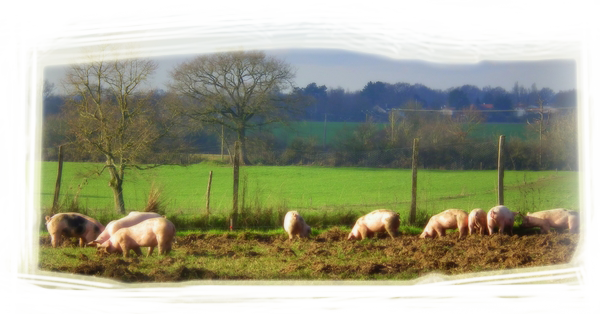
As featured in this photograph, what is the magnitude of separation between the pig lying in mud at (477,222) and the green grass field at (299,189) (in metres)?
1.23

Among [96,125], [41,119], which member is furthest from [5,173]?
[96,125]

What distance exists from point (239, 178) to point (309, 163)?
4.77 ft

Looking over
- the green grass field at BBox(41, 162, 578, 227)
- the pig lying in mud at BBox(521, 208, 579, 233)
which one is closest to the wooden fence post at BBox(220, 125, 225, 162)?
the green grass field at BBox(41, 162, 578, 227)

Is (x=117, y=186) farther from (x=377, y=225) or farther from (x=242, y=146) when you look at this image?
(x=377, y=225)

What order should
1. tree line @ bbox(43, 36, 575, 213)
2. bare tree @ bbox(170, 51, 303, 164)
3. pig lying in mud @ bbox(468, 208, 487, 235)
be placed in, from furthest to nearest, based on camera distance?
pig lying in mud @ bbox(468, 208, 487, 235) < tree line @ bbox(43, 36, 575, 213) < bare tree @ bbox(170, 51, 303, 164)

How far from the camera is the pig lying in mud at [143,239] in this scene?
7.39 meters

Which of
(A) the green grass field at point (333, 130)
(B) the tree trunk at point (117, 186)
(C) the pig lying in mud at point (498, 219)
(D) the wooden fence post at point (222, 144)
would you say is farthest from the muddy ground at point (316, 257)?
(B) the tree trunk at point (117, 186)

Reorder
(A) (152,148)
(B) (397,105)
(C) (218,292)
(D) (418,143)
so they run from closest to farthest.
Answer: (C) (218,292), (B) (397,105), (A) (152,148), (D) (418,143)

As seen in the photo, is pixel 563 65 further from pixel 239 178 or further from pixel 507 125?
pixel 239 178

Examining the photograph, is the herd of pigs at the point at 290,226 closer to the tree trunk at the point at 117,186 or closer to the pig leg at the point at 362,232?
the pig leg at the point at 362,232

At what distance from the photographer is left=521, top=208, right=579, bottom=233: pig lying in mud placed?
9125 millimetres

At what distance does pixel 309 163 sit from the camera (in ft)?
39.3

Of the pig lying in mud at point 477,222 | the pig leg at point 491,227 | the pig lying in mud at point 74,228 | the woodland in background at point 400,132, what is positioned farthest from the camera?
the pig lying in mud at point 477,222

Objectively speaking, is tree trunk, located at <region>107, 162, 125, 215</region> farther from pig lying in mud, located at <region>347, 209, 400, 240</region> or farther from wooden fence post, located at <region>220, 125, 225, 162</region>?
pig lying in mud, located at <region>347, 209, 400, 240</region>
